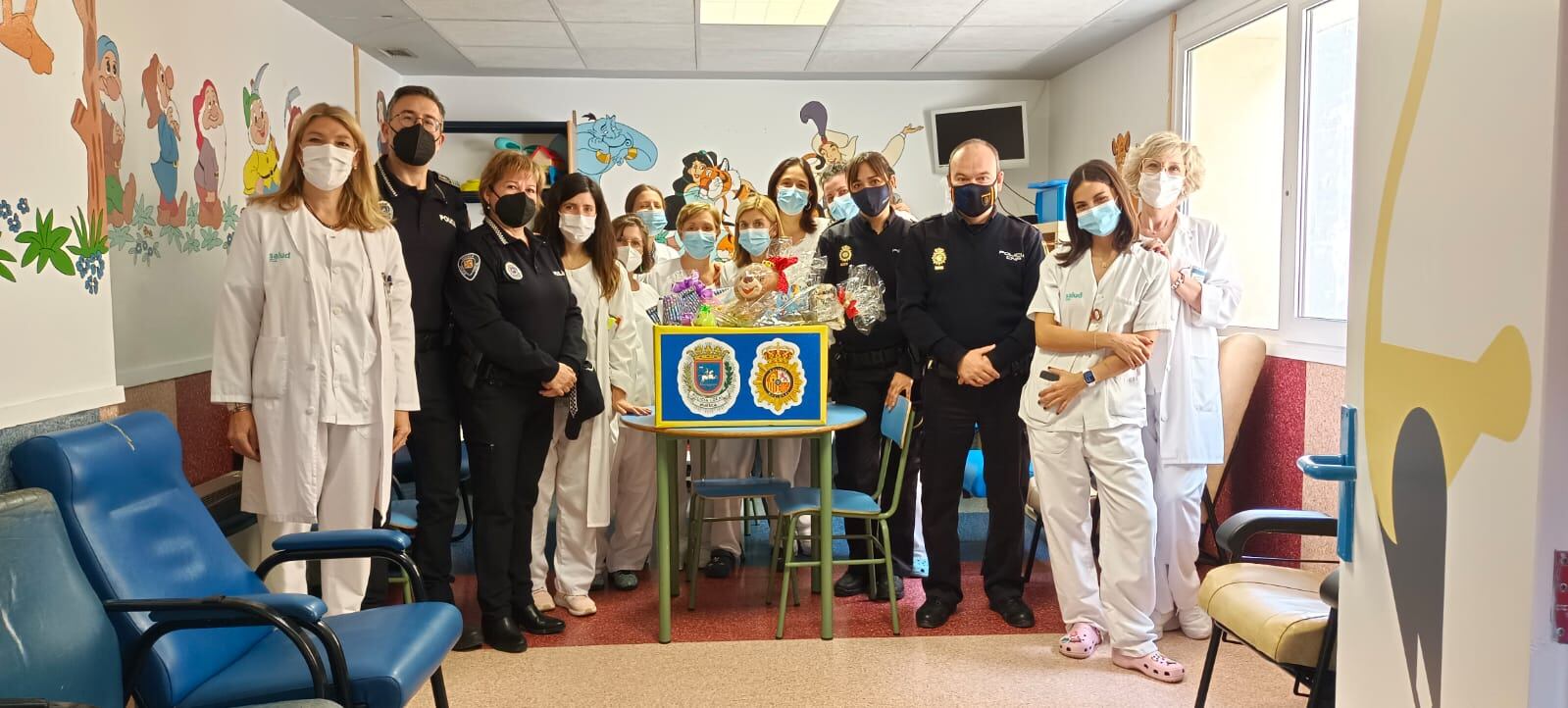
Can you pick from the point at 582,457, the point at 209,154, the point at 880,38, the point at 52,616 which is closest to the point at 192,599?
the point at 52,616

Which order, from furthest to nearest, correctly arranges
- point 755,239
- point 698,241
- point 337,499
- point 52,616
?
1. point 698,241
2. point 755,239
3. point 337,499
4. point 52,616

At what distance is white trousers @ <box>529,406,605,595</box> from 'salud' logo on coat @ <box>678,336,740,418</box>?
0.64 m

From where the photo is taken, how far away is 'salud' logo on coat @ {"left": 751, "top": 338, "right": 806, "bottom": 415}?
3.54m

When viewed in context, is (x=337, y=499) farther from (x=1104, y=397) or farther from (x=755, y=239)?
(x=1104, y=397)

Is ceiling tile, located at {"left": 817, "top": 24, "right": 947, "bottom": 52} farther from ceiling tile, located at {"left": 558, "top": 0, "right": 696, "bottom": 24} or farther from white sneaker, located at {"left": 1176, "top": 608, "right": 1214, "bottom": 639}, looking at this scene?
white sneaker, located at {"left": 1176, "top": 608, "right": 1214, "bottom": 639}

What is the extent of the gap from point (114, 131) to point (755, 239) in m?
2.23

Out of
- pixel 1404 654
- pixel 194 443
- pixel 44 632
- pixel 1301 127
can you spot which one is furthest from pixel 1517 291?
pixel 194 443

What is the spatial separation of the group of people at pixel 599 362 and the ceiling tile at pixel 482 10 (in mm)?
2032

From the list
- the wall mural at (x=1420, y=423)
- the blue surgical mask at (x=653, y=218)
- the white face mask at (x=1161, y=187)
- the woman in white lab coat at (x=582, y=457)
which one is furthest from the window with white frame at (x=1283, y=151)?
the wall mural at (x=1420, y=423)

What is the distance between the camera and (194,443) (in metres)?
3.96

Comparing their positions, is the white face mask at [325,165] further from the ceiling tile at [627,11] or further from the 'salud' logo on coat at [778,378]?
the ceiling tile at [627,11]

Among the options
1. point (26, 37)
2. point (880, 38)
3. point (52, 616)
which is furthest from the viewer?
point (880, 38)

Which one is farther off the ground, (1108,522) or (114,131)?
(114,131)

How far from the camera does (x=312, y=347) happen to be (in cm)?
292
